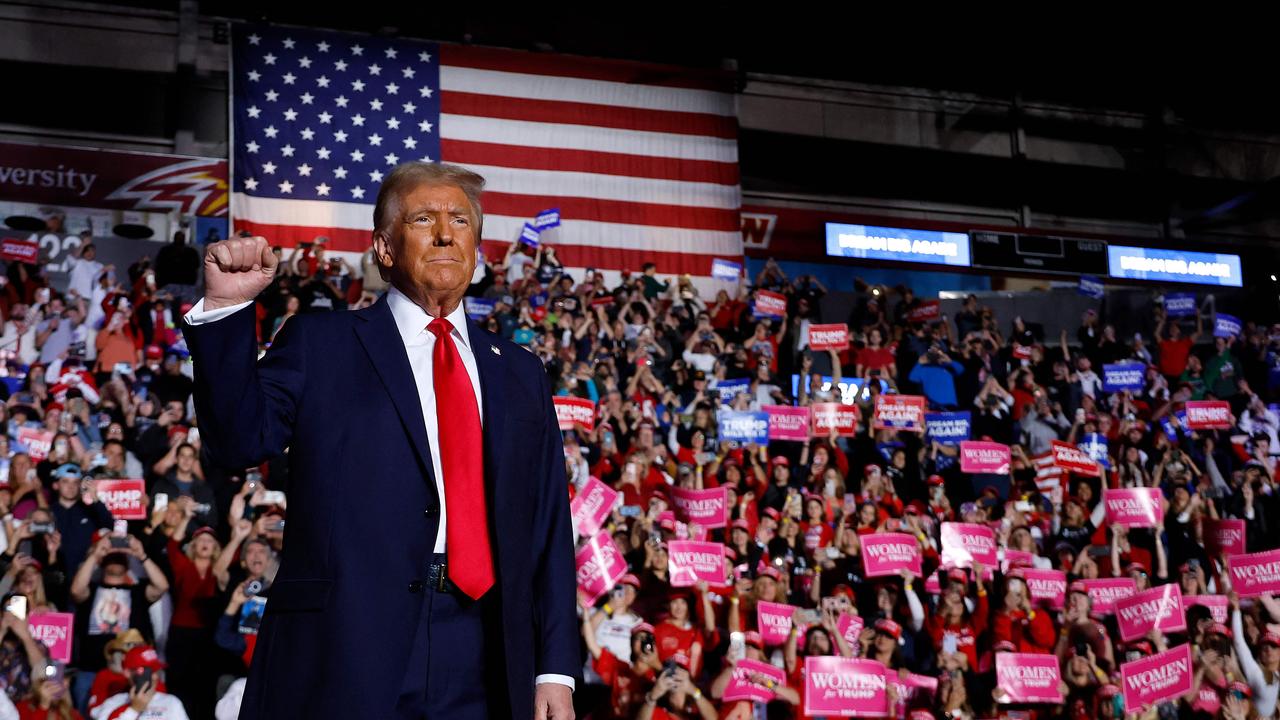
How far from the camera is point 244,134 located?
13.5 m

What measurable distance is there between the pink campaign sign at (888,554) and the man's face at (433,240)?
615cm

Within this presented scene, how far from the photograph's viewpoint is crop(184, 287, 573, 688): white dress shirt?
1878 mm

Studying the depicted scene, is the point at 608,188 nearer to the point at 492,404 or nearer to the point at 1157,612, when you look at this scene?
the point at 1157,612

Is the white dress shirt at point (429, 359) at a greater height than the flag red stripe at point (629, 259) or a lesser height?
lesser

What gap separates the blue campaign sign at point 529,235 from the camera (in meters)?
13.1

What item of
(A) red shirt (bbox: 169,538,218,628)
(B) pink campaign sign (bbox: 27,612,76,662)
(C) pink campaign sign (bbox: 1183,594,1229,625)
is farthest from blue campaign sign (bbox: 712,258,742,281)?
(B) pink campaign sign (bbox: 27,612,76,662)

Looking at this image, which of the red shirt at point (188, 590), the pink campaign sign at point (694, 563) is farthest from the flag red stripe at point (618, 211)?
the red shirt at point (188, 590)

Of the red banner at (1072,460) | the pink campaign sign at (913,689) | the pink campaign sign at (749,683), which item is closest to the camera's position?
the pink campaign sign at (749,683)

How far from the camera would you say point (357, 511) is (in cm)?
Answer: 182

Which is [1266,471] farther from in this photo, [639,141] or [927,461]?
[639,141]

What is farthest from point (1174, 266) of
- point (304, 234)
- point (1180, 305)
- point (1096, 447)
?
point (304, 234)

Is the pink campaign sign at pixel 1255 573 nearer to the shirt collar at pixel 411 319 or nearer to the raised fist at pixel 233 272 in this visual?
the shirt collar at pixel 411 319

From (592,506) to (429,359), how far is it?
5.46 metres

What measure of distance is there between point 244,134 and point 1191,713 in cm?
1023
